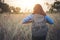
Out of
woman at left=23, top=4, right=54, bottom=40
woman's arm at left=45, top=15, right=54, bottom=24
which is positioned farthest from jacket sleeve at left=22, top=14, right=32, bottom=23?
woman's arm at left=45, top=15, right=54, bottom=24

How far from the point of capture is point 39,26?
4.99 ft

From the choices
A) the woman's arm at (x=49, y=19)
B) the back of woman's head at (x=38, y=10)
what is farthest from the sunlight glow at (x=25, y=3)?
the woman's arm at (x=49, y=19)

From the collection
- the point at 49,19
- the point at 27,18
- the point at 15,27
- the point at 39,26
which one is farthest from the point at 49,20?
the point at 15,27

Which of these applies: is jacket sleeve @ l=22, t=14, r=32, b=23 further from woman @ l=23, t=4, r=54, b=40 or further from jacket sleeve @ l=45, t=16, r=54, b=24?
jacket sleeve @ l=45, t=16, r=54, b=24

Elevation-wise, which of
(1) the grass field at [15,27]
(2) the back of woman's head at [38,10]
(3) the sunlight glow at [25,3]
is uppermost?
(3) the sunlight glow at [25,3]

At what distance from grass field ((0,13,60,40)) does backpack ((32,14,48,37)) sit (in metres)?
0.06

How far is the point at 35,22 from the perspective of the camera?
5.00 ft

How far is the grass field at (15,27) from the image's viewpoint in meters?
1.53

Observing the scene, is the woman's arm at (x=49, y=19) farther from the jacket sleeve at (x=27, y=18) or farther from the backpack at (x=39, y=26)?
the jacket sleeve at (x=27, y=18)

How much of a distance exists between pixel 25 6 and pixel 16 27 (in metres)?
0.25

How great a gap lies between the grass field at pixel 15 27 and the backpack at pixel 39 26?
0.06 meters

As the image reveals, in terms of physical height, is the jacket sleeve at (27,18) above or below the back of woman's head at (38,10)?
below

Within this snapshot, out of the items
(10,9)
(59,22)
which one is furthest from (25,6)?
(59,22)

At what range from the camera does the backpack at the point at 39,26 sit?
59.6 inches
